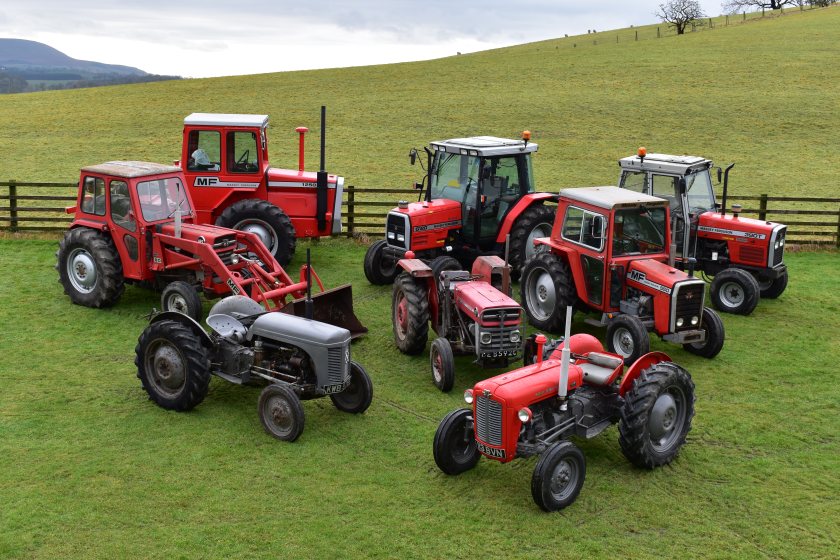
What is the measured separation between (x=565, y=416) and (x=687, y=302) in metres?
3.36

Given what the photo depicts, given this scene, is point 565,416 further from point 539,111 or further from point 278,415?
point 539,111

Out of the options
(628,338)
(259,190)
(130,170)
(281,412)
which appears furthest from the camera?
(259,190)

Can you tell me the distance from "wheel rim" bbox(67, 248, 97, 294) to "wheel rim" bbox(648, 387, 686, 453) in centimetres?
812

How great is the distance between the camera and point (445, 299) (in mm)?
10328

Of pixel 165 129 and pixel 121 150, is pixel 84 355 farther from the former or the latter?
pixel 165 129

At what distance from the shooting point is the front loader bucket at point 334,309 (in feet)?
34.4

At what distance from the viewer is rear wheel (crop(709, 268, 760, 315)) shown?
12.6m

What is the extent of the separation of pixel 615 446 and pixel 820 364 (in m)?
3.93

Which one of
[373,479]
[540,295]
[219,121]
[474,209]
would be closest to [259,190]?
[219,121]

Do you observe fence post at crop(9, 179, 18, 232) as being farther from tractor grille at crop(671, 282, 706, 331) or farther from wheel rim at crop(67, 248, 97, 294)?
tractor grille at crop(671, 282, 706, 331)

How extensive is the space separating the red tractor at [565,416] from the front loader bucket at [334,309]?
330 centimetres

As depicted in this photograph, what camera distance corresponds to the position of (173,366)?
8.91 m

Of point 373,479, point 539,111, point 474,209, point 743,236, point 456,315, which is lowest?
point 373,479

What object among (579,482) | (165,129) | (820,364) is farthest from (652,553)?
(165,129)
